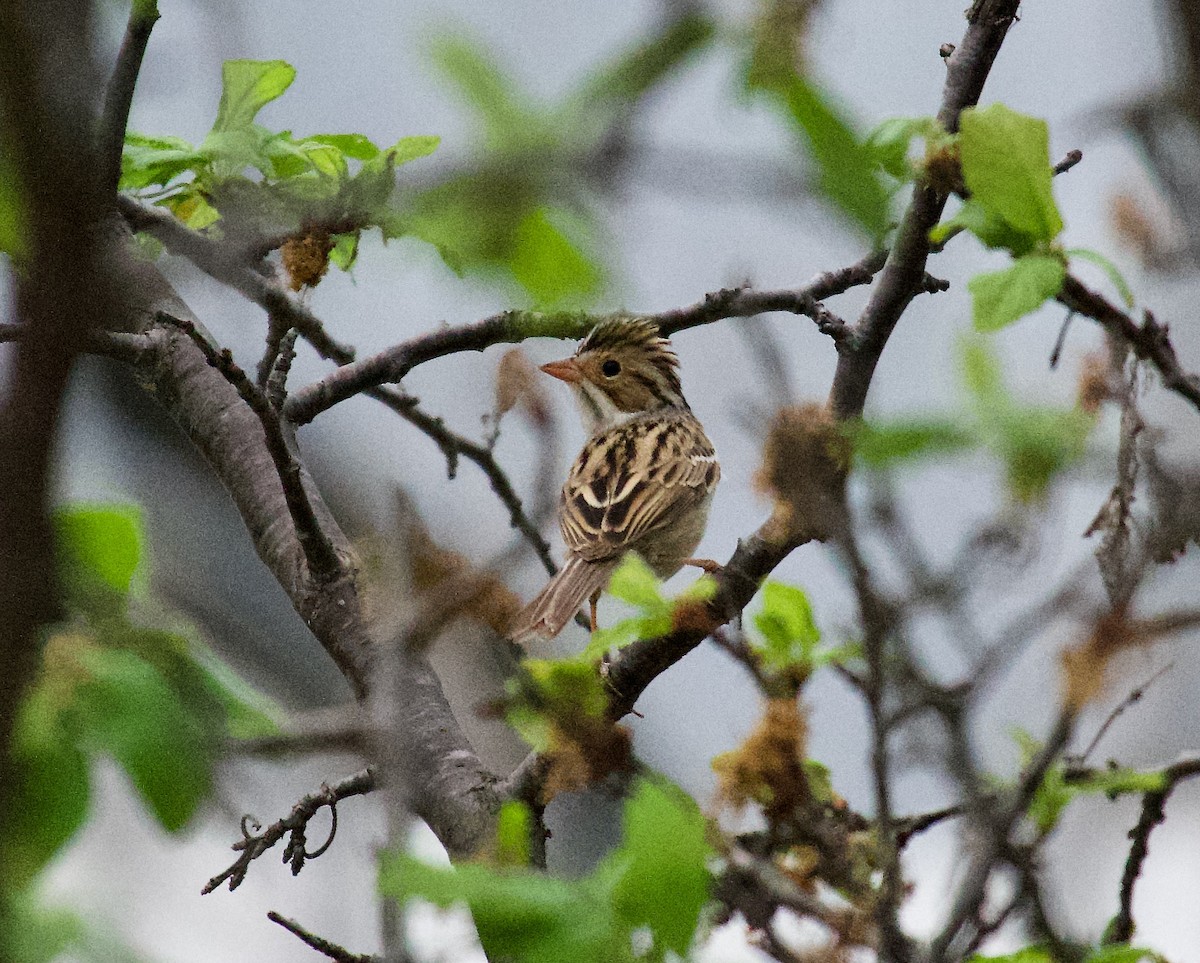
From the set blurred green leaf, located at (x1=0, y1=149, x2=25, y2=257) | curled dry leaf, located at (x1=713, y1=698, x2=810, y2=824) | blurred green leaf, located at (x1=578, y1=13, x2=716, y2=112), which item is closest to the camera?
blurred green leaf, located at (x1=578, y1=13, x2=716, y2=112)

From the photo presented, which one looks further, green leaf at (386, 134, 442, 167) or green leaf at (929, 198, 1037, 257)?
green leaf at (386, 134, 442, 167)

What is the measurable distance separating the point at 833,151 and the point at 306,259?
2005mm

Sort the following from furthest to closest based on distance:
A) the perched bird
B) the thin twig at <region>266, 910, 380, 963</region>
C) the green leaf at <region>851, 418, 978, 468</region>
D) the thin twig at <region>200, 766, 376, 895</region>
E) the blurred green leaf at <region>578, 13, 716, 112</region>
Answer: the perched bird, the thin twig at <region>200, 766, 376, 895</region>, the thin twig at <region>266, 910, 380, 963</region>, the green leaf at <region>851, 418, 978, 468</region>, the blurred green leaf at <region>578, 13, 716, 112</region>

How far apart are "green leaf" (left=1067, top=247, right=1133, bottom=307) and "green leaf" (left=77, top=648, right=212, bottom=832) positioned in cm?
141

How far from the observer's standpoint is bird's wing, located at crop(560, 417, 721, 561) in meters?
5.14

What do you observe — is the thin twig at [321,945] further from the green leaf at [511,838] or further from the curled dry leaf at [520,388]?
the curled dry leaf at [520,388]

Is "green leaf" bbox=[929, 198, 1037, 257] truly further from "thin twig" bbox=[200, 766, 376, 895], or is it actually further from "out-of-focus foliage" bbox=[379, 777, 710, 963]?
"thin twig" bbox=[200, 766, 376, 895]

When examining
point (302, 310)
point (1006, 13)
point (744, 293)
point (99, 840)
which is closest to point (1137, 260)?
point (1006, 13)

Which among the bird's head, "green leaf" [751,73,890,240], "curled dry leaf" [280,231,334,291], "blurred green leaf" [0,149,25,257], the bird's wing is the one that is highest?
the bird's head

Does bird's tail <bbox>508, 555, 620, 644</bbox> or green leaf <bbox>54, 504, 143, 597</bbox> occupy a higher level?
bird's tail <bbox>508, 555, 620, 644</bbox>

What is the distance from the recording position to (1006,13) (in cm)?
256

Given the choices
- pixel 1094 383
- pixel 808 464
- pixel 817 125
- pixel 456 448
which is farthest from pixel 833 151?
pixel 456 448

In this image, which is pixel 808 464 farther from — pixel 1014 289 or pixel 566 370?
pixel 566 370

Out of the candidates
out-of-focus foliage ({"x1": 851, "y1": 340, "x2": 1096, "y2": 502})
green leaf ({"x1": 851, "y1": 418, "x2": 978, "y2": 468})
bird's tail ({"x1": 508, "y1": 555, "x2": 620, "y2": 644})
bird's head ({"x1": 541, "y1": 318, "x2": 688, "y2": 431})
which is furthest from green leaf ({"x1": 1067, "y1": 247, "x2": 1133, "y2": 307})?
bird's head ({"x1": 541, "y1": 318, "x2": 688, "y2": 431})
